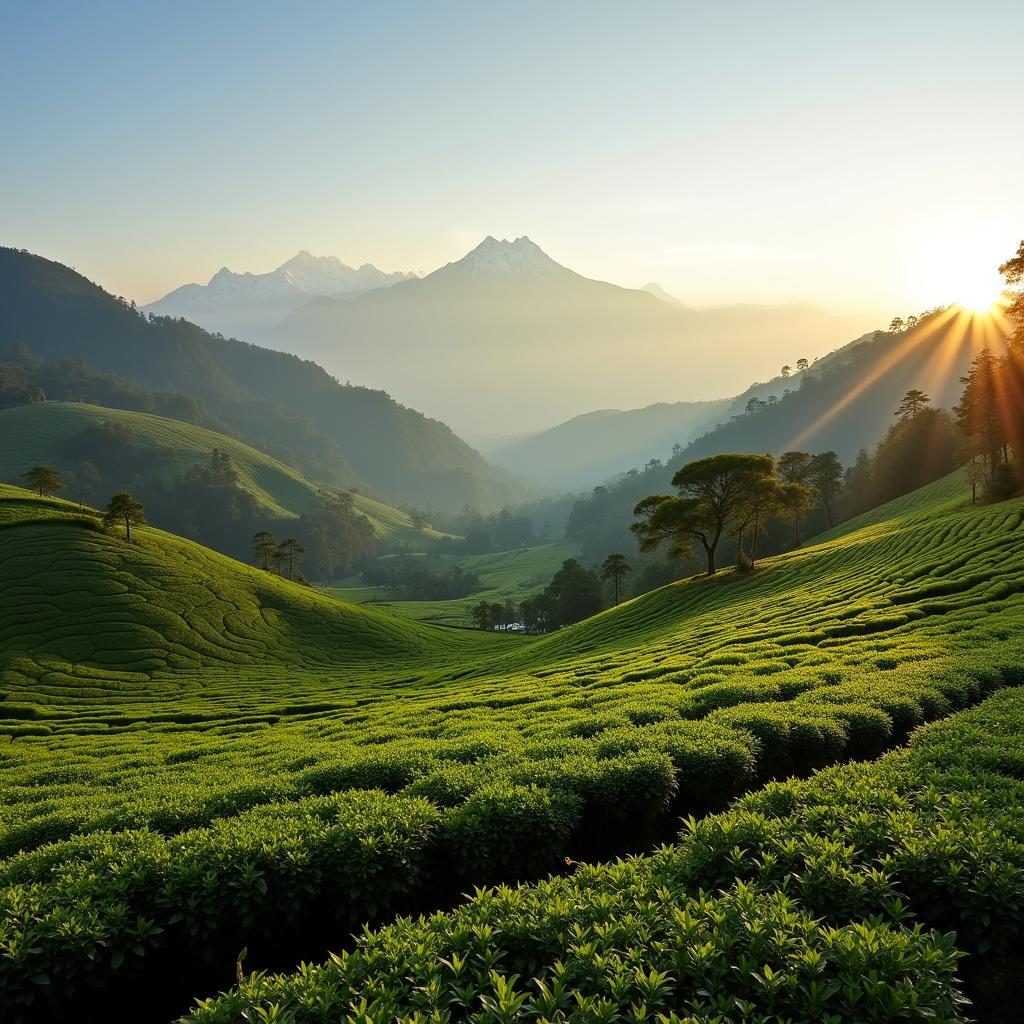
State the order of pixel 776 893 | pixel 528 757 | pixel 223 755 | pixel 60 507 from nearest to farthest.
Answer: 1. pixel 776 893
2. pixel 528 757
3. pixel 223 755
4. pixel 60 507

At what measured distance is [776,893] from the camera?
705 cm

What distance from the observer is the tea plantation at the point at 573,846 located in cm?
605

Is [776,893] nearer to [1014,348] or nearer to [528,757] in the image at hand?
[528,757]

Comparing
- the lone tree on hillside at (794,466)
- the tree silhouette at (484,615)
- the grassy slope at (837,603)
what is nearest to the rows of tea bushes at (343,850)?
the grassy slope at (837,603)

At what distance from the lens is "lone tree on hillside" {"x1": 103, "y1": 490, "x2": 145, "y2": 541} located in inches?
2904

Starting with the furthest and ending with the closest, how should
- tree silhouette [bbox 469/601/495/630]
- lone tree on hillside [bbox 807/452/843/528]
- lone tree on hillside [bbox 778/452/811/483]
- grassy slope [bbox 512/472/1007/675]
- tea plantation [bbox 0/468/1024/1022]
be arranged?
1. tree silhouette [bbox 469/601/495/630]
2. lone tree on hillside [bbox 807/452/843/528]
3. lone tree on hillside [bbox 778/452/811/483]
4. grassy slope [bbox 512/472/1007/675]
5. tea plantation [bbox 0/468/1024/1022]

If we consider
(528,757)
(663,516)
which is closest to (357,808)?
(528,757)

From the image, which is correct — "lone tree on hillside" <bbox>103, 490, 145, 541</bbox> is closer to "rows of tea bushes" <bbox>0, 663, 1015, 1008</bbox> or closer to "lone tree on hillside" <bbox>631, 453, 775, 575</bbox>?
"lone tree on hillside" <bbox>631, 453, 775, 575</bbox>

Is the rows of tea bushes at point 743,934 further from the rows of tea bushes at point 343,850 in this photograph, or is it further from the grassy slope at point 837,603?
the grassy slope at point 837,603

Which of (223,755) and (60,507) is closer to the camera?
(223,755)

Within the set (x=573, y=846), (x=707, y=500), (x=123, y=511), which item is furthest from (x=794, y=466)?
(x=123, y=511)

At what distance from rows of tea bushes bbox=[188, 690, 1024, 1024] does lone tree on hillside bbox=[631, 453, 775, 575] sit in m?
51.4

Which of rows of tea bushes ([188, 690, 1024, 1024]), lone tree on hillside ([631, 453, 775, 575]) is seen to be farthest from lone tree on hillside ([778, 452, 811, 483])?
rows of tea bushes ([188, 690, 1024, 1024])

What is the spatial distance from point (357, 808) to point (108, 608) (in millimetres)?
66493
